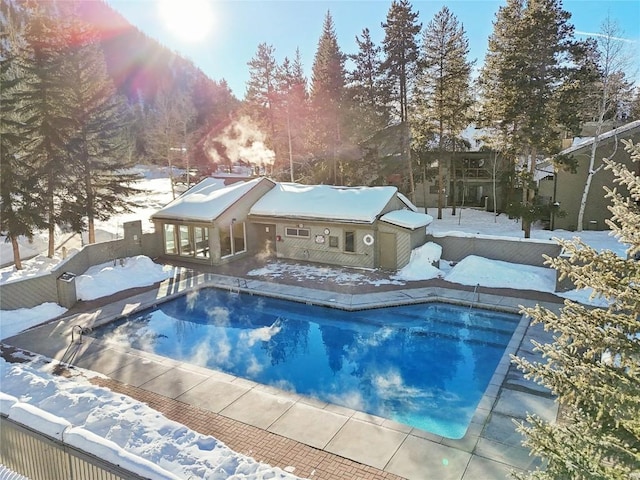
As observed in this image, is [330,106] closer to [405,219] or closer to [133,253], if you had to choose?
[405,219]

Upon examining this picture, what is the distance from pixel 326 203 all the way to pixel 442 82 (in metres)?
11.7

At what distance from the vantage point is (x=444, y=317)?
13.1m

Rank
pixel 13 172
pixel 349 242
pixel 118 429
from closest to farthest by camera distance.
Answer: pixel 118 429 < pixel 349 242 < pixel 13 172

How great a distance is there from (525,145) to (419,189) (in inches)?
423

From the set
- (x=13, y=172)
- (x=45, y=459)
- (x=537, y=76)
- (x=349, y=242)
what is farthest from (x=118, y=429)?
(x=537, y=76)

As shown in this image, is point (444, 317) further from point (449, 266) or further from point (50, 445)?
point (50, 445)

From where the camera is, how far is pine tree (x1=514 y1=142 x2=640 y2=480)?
347 cm

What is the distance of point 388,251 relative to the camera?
657 inches

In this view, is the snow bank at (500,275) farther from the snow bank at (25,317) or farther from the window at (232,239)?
the snow bank at (25,317)

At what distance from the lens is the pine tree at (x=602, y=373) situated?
3.47 meters

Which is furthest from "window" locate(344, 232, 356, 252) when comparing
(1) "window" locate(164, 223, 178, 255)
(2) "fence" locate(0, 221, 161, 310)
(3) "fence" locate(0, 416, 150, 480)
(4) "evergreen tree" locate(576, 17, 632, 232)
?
(3) "fence" locate(0, 416, 150, 480)

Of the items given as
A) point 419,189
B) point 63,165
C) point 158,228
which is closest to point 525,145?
point 419,189

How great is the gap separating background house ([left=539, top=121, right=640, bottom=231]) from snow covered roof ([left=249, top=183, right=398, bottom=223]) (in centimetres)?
946

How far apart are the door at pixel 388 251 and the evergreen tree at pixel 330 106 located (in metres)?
12.7
